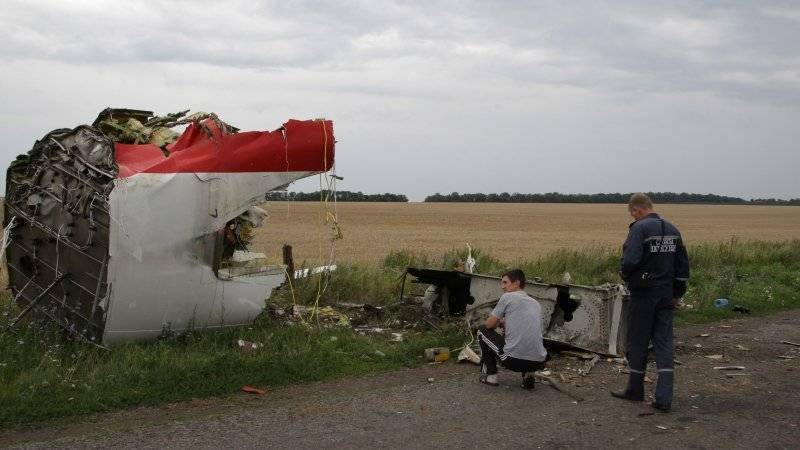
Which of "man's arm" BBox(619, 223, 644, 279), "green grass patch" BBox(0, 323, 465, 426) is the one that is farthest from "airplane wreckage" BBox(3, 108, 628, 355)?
"man's arm" BBox(619, 223, 644, 279)

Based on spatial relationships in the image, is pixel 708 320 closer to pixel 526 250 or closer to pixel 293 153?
pixel 293 153

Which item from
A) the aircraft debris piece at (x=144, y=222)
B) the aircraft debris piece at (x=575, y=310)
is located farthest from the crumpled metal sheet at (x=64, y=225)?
the aircraft debris piece at (x=575, y=310)

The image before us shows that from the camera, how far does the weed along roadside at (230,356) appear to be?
637 cm

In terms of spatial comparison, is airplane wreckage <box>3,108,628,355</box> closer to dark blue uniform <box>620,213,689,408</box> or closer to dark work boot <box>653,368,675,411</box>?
dark blue uniform <box>620,213,689,408</box>

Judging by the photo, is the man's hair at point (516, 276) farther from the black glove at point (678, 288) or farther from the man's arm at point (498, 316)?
the black glove at point (678, 288)

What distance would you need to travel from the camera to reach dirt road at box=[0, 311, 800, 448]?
18.1 ft

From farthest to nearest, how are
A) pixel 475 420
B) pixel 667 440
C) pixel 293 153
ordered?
1. pixel 293 153
2. pixel 475 420
3. pixel 667 440

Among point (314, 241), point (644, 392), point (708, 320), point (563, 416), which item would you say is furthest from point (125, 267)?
point (314, 241)

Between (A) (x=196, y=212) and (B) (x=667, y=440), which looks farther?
(A) (x=196, y=212)

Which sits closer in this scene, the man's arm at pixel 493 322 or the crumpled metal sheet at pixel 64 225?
the man's arm at pixel 493 322

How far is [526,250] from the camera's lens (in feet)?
95.1

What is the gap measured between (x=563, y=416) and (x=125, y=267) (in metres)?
4.27

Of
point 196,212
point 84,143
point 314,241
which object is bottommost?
point 314,241

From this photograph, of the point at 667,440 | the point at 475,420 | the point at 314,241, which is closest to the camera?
the point at 667,440
